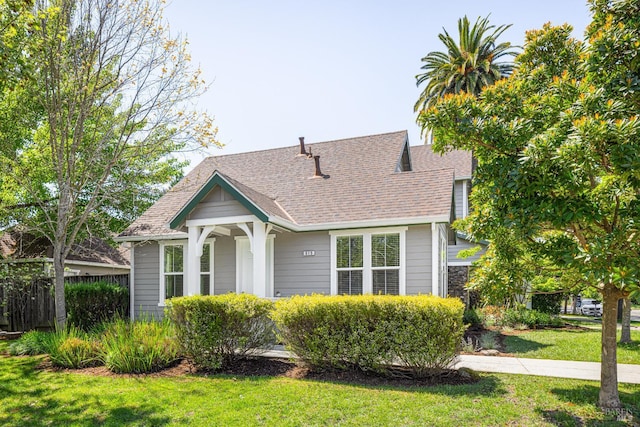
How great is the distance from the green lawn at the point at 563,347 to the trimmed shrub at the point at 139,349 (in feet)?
24.2

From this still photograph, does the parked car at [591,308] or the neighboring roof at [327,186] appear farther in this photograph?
the parked car at [591,308]

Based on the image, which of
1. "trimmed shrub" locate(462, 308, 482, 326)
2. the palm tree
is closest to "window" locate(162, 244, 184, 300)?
"trimmed shrub" locate(462, 308, 482, 326)

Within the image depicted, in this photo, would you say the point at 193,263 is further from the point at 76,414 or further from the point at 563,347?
the point at 563,347

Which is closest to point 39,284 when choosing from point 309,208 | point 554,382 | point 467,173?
point 309,208

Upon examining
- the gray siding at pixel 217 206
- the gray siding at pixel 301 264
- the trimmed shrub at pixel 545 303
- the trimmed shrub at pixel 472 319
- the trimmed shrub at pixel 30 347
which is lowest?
the trimmed shrub at pixel 545 303

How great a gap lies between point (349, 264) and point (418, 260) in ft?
6.02

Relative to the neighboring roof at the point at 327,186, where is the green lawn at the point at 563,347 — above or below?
below

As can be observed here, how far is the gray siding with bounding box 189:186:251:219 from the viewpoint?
11192 millimetres

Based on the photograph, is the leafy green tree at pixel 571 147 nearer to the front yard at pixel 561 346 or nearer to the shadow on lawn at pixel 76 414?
the front yard at pixel 561 346

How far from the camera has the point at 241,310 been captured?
8.25 meters

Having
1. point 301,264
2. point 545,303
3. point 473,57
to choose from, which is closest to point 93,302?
point 301,264

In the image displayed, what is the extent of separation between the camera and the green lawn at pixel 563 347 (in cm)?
921

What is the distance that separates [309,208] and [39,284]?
952 cm

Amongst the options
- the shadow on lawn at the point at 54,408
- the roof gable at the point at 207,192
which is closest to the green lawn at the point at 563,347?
the roof gable at the point at 207,192
